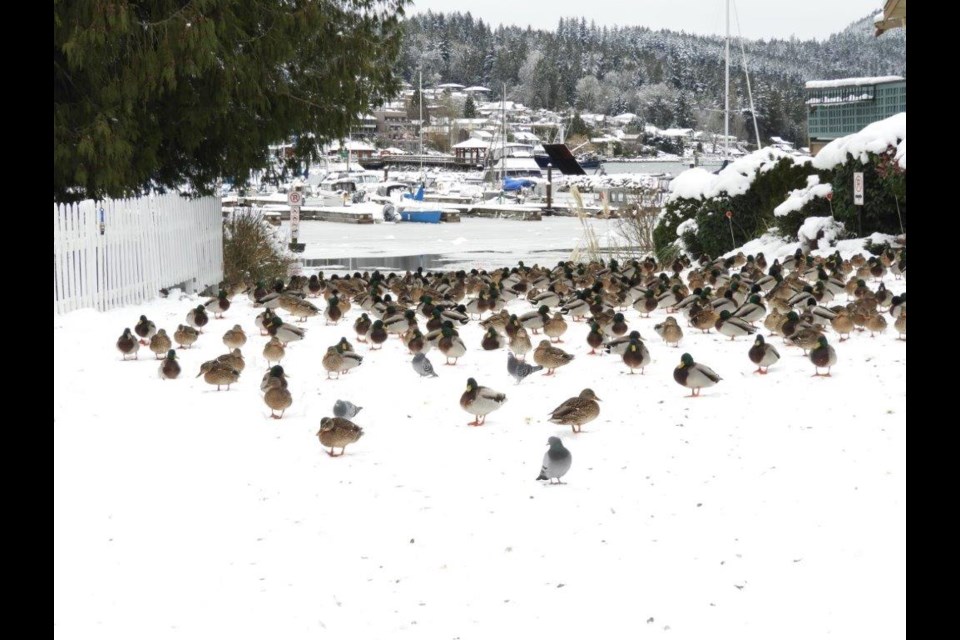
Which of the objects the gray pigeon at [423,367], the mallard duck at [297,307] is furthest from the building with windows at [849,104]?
the gray pigeon at [423,367]

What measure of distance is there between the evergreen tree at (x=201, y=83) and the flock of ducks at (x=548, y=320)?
231 cm

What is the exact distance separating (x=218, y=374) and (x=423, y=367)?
5.77ft


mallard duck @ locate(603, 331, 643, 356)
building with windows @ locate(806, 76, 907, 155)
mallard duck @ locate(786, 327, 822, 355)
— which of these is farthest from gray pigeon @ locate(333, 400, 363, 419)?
building with windows @ locate(806, 76, 907, 155)

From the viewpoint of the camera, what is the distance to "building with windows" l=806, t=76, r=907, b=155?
36562mm

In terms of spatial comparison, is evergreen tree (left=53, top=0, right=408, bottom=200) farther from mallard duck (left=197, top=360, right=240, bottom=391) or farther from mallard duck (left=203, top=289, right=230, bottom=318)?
mallard duck (left=197, top=360, right=240, bottom=391)

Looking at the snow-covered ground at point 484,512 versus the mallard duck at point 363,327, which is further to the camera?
the mallard duck at point 363,327

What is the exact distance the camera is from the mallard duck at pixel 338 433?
691 cm

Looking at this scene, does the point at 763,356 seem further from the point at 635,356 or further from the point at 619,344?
the point at 619,344

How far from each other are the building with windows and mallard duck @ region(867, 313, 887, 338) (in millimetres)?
25882

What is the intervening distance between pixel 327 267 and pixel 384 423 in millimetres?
20679

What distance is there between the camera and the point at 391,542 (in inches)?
215

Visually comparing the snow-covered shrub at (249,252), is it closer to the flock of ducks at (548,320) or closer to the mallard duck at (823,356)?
the flock of ducks at (548,320)

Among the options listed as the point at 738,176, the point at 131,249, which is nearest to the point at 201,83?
the point at 131,249

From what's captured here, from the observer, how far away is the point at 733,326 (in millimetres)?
11070
